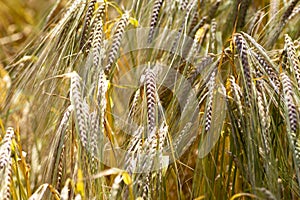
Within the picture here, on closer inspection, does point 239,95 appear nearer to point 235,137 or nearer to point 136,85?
point 235,137

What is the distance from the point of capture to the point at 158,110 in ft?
3.58

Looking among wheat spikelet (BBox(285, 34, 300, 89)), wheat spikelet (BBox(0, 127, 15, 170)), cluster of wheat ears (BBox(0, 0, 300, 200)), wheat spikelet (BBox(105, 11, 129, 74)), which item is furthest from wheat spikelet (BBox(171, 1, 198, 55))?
wheat spikelet (BBox(0, 127, 15, 170))

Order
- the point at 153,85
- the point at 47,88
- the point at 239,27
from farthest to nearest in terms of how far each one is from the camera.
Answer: the point at 239,27
the point at 47,88
the point at 153,85

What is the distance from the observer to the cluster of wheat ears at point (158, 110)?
0.98m

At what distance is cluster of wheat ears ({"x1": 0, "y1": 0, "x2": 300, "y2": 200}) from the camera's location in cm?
98

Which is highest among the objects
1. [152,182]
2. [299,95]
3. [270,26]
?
[270,26]

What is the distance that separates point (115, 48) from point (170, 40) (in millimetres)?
198

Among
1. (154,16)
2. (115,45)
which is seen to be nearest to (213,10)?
(154,16)

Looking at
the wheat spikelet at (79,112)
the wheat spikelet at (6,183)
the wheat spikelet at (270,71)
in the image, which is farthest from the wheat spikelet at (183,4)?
the wheat spikelet at (6,183)

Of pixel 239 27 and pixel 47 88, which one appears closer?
pixel 47 88

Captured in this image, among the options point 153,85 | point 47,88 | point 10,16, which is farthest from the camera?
point 10,16

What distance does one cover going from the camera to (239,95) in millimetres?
1061

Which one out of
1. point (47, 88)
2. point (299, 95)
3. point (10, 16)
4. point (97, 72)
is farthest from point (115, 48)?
point (10, 16)

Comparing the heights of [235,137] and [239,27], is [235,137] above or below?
below
